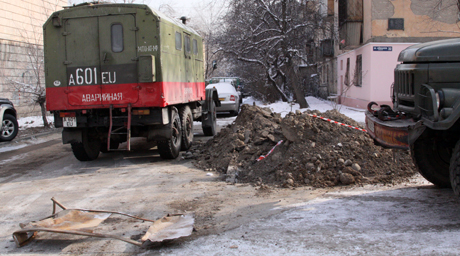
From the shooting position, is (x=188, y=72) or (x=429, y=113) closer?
(x=429, y=113)

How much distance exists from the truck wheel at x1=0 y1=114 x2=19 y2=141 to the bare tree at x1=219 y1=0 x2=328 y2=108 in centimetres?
1178

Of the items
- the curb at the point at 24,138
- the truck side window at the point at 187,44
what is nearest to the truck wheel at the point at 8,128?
the curb at the point at 24,138

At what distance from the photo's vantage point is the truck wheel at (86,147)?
8899 millimetres

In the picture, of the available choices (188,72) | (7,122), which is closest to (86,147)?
(188,72)

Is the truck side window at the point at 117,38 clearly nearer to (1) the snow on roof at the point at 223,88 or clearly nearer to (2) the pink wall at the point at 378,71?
(1) the snow on roof at the point at 223,88

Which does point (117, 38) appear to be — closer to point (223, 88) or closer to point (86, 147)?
point (86, 147)

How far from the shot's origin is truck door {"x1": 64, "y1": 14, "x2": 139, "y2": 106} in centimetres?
822

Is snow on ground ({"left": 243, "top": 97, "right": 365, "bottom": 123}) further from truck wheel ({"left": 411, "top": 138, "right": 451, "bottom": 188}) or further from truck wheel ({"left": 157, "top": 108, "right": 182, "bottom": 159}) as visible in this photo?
truck wheel ({"left": 411, "top": 138, "right": 451, "bottom": 188})

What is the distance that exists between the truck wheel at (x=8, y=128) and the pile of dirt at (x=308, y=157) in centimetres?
694

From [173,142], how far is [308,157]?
11.1 feet

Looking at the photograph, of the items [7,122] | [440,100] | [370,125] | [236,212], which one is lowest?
[236,212]

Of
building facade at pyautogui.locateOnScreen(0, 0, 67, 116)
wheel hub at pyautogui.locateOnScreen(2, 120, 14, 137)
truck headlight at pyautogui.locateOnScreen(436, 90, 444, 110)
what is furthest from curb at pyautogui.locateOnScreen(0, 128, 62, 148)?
truck headlight at pyautogui.locateOnScreen(436, 90, 444, 110)

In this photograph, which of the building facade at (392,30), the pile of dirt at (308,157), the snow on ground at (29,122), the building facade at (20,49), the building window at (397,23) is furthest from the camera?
the building facade at (20,49)

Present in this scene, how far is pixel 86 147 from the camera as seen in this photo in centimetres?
902
